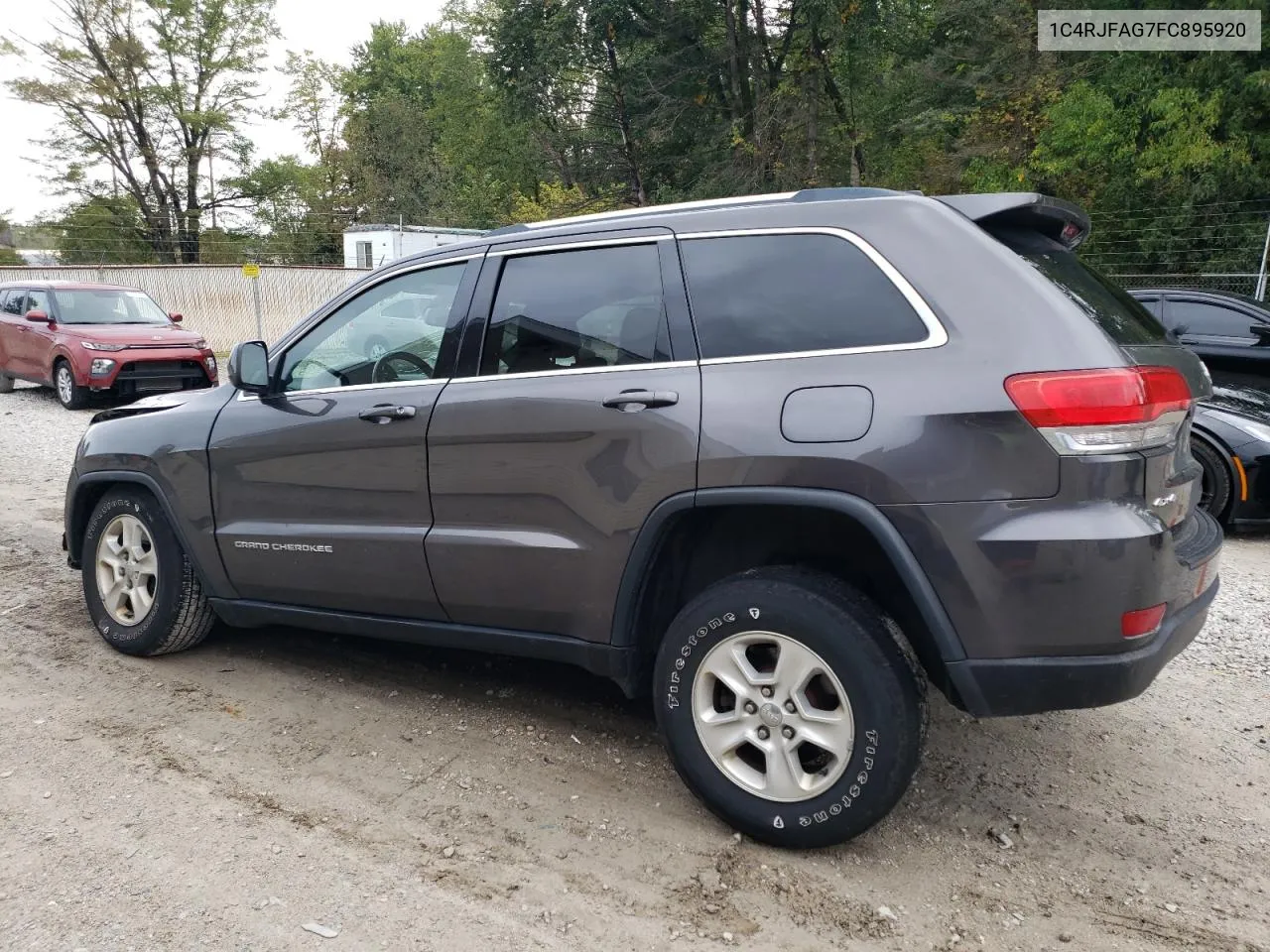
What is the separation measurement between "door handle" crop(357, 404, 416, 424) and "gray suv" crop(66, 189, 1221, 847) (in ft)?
0.05

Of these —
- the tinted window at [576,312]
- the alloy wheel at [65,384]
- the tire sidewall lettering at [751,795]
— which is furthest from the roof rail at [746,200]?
the alloy wheel at [65,384]

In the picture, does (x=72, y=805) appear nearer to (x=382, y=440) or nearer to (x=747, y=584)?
(x=382, y=440)

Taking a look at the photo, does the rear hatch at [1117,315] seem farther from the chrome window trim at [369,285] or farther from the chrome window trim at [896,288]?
the chrome window trim at [369,285]

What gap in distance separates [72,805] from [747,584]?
229cm

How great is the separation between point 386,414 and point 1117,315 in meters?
2.45

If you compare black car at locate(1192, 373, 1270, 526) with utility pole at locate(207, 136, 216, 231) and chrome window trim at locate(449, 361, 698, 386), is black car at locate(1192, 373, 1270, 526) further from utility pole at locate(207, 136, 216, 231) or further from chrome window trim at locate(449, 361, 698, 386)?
utility pole at locate(207, 136, 216, 231)

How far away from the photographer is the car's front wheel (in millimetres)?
4312

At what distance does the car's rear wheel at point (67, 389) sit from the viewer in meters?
12.9

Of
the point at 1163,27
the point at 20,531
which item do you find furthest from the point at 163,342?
the point at 1163,27

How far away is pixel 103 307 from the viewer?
1378 cm

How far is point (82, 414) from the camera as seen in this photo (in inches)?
505

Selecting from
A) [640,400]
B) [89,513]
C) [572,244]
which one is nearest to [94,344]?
[89,513]

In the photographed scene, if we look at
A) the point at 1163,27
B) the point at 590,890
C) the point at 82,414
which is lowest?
the point at 590,890

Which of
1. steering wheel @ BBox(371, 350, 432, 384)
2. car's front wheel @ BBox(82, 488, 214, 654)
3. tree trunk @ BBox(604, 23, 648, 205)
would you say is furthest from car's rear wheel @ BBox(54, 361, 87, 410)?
tree trunk @ BBox(604, 23, 648, 205)
